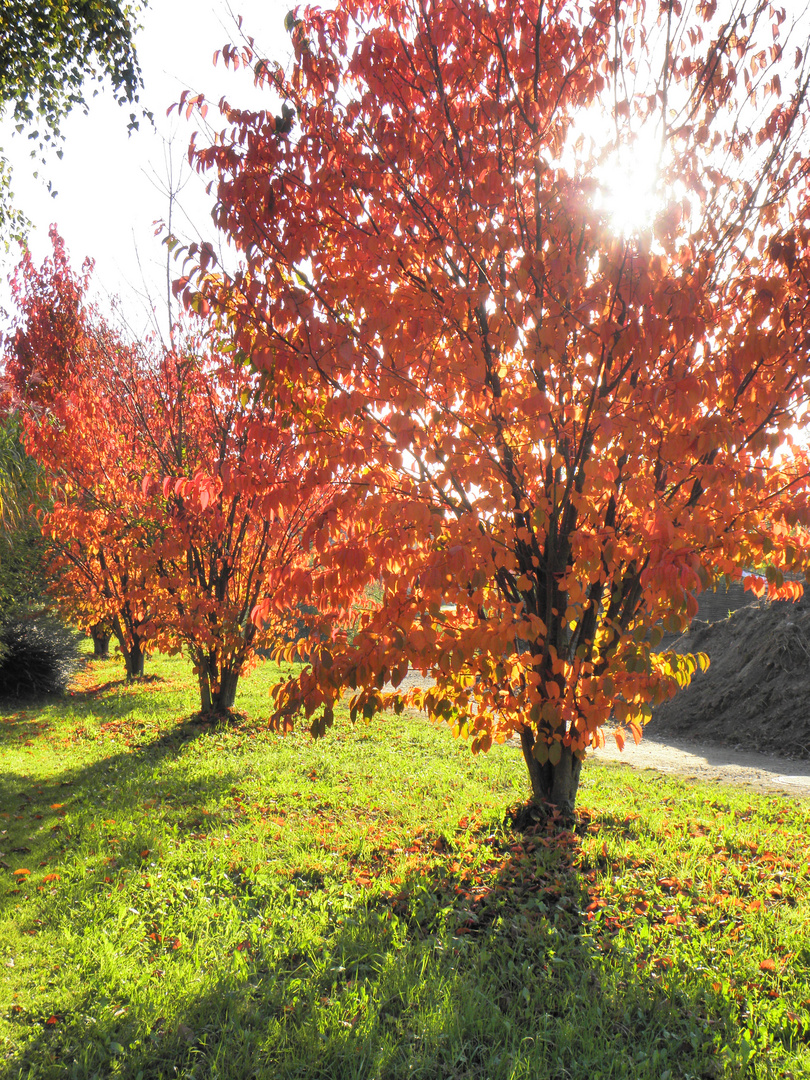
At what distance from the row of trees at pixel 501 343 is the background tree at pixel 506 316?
0.07 ft

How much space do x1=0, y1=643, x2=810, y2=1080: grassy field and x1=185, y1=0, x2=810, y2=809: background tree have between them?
3.68ft

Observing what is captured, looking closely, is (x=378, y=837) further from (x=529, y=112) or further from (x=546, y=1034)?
(x=529, y=112)

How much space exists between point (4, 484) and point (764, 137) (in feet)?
23.5

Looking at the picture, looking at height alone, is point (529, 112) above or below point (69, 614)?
above

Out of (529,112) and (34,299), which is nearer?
(529,112)

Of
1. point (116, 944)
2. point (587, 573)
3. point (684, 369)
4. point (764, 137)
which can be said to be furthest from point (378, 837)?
point (764, 137)

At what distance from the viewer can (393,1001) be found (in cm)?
303

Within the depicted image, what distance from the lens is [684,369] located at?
381 cm

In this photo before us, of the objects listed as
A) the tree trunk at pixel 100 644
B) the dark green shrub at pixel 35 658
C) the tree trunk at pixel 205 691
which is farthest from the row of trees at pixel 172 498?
the tree trunk at pixel 100 644

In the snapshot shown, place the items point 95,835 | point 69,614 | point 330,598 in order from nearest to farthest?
point 330,598
point 95,835
point 69,614

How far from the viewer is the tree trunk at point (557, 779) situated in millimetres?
5086

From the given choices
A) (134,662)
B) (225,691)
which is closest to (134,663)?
(134,662)

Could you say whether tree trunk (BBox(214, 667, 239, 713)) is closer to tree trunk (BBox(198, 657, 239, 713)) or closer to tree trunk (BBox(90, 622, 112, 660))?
tree trunk (BBox(198, 657, 239, 713))

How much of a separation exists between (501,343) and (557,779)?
11.0 ft
